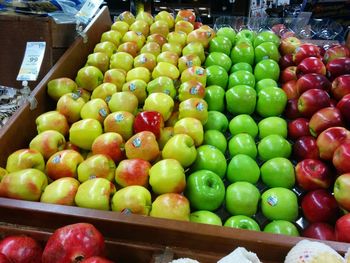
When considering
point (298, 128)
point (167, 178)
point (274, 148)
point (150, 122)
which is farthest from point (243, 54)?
point (167, 178)

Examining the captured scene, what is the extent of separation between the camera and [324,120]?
142 cm

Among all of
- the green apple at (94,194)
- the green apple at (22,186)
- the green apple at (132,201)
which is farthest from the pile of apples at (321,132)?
the green apple at (22,186)

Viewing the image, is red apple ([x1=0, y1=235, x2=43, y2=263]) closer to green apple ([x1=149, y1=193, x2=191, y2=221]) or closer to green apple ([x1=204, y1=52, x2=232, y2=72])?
green apple ([x1=149, y1=193, x2=191, y2=221])

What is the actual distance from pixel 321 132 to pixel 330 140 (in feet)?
0.39

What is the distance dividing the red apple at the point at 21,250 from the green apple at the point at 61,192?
0.22 meters

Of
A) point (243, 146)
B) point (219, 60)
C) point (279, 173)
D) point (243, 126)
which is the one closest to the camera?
point (279, 173)

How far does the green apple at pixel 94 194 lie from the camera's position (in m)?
1.14

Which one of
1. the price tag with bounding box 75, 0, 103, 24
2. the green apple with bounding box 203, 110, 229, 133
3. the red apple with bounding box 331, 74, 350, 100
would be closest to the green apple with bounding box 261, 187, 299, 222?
the green apple with bounding box 203, 110, 229, 133

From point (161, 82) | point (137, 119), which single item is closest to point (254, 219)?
point (137, 119)

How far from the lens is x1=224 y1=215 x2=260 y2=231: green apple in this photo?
46.4 inches

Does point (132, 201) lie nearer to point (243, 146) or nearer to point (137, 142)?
point (137, 142)

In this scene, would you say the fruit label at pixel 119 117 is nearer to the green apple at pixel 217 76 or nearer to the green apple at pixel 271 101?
the green apple at pixel 217 76

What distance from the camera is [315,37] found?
8.59ft

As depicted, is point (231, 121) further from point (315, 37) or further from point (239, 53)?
point (315, 37)
